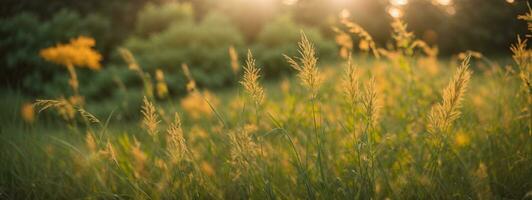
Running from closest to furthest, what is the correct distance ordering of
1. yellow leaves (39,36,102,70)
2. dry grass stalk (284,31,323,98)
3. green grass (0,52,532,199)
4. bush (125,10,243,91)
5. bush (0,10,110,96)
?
dry grass stalk (284,31,323,98)
green grass (0,52,532,199)
yellow leaves (39,36,102,70)
bush (0,10,110,96)
bush (125,10,243,91)

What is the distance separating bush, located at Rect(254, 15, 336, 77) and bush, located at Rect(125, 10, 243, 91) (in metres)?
0.83

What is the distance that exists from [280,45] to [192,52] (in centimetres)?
231

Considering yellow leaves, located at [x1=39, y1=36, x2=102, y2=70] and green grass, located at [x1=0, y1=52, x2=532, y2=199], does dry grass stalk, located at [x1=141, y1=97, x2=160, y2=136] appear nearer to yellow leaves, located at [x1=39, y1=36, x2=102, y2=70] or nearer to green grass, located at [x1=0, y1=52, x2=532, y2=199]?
green grass, located at [x1=0, y1=52, x2=532, y2=199]

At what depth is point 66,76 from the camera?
22.6 feet

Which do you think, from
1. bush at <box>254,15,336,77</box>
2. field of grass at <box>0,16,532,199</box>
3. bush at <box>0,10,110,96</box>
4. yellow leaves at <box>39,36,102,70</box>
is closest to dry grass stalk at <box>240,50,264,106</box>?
field of grass at <box>0,16,532,199</box>

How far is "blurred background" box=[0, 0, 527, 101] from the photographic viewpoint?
7348 mm

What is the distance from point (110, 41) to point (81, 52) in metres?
8.87

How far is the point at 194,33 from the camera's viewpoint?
866 centimetres

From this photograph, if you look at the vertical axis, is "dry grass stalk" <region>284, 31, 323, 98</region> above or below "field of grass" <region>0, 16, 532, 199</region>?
above

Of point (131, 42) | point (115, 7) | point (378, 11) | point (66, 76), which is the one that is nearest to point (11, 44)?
point (66, 76)

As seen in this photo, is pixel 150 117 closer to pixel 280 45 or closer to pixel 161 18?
pixel 280 45

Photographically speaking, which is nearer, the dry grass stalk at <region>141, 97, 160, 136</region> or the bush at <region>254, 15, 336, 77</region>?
the dry grass stalk at <region>141, 97, 160, 136</region>

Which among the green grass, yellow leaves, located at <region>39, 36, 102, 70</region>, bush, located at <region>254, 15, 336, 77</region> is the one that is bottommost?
bush, located at <region>254, 15, 336, 77</region>

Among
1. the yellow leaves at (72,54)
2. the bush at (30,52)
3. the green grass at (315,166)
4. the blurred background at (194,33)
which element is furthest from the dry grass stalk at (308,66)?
the bush at (30,52)
